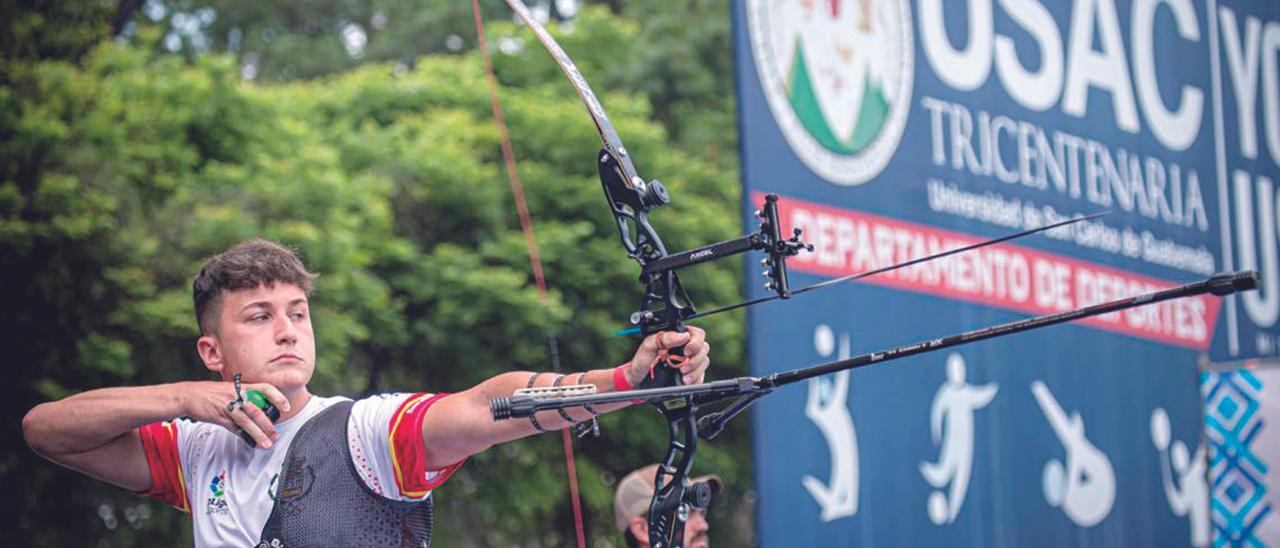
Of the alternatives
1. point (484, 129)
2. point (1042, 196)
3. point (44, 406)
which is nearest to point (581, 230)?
point (484, 129)

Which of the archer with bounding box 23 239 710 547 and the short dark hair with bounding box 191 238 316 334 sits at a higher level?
the short dark hair with bounding box 191 238 316 334

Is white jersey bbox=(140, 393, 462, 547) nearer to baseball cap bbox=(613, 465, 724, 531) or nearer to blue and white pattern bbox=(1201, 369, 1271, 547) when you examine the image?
baseball cap bbox=(613, 465, 724, 531)

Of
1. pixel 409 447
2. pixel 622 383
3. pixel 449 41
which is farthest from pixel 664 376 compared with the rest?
pixel 449 41

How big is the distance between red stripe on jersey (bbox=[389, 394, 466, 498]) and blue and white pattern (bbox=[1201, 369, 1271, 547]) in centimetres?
392

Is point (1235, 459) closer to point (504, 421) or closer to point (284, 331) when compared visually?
point (504, 421)

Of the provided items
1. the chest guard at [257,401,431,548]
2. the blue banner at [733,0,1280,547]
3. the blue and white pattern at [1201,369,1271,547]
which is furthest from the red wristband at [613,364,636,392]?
the blue and white pattern at [1201,369,1271,547]

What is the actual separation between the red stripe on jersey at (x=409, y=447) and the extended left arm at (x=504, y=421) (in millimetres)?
16

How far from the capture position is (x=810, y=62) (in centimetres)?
593

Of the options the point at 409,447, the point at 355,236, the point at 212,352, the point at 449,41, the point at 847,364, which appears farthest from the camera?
the point at 449,41

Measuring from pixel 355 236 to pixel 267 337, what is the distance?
6359mm

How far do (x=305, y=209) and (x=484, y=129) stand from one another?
2.71 m

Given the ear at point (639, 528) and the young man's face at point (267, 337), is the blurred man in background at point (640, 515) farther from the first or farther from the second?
the young man's face at point (267, 337)

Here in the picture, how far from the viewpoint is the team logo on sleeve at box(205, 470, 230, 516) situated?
8.64 feet

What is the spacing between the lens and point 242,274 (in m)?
2.70
